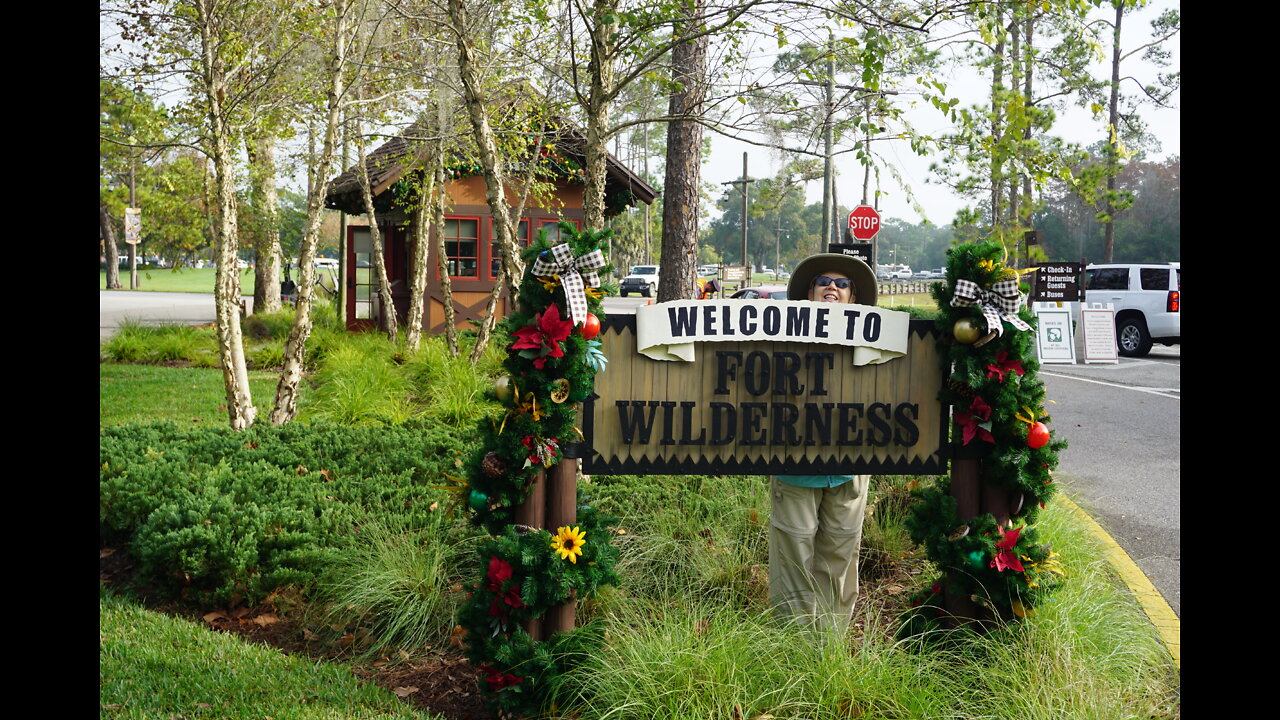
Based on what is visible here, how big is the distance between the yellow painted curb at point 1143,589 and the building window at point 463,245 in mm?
13667

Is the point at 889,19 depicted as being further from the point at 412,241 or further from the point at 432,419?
the point at 412,241

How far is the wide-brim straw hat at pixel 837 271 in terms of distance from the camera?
13.0 ft

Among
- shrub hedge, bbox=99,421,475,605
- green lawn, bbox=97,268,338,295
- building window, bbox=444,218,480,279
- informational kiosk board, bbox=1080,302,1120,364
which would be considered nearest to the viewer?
shrub hedge, bbox=99,421,475,605

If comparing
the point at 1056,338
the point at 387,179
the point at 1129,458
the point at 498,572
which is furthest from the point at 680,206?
the point at 1056,338

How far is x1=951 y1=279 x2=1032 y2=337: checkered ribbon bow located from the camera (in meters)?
3.62

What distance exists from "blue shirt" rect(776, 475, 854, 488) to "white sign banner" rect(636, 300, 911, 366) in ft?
1.58

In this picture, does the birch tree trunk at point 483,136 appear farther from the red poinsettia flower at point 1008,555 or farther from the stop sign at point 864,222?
the stop sign at point 864,222

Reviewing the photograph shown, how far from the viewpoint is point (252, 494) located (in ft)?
17.0

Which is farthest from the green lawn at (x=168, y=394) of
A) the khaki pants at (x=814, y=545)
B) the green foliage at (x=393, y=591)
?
the khaki pants at (x=814, y=545)

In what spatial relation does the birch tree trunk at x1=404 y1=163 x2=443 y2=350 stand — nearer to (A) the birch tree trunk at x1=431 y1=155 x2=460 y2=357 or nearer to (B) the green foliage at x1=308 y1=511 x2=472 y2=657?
(A) the birch tree trunk at x1=431 y1=155 x2=460 y2=357

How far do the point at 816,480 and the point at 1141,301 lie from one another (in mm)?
16663

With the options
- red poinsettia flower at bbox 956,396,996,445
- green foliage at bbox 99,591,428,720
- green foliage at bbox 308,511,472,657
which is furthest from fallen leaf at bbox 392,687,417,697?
red poinsettia flower at bbox 956,396,996,445

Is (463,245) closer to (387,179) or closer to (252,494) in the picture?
(387,179)
